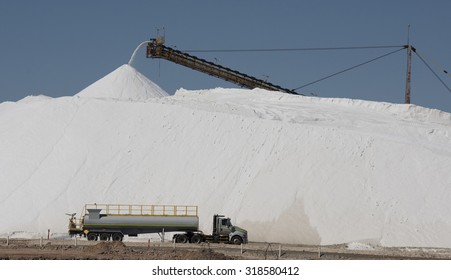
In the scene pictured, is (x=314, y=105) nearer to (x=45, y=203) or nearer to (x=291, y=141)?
(x=291, y=141)

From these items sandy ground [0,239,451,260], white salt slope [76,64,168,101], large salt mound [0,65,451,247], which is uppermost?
white salt slope [76,64,168,101]

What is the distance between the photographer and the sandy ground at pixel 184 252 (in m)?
35.1

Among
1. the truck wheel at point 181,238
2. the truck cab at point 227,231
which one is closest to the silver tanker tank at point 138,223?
the truck wheel at point 181,238

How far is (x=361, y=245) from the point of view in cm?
4403

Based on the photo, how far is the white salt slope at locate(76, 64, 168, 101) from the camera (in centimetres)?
7038

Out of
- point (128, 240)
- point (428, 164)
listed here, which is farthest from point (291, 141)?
point (128, 240)

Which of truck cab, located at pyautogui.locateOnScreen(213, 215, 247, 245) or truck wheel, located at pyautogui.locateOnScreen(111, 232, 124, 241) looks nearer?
truck wheel, located at pyautogui.locateOnScreen(111, 232, 124, 241)

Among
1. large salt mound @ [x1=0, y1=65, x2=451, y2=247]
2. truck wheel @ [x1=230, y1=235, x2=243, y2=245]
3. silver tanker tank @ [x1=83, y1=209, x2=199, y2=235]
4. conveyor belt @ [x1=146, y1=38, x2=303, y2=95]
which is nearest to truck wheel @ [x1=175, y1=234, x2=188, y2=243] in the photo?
silver tanker tank @ [x1=83, y1=209, x2=199, y2=235]

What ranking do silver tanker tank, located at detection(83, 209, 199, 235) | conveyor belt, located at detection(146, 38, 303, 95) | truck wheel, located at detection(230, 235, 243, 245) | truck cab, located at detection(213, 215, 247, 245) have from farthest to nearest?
conveyor belt, located at detection(146, 38, 303, 95) → truck cab, located at detection(213, 215, 247, 245) → truck wheel, located at detection(230, 235, 243, 245) → silver tanker tank, located at detection(83, 209, 199, 235)

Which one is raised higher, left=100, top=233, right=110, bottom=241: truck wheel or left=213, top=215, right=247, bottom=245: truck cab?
left=213, top=215, right=247, bottom=245: truck cab

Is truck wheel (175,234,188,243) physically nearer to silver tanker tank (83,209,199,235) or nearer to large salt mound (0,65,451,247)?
silver tanker tank (83,209,199,235)

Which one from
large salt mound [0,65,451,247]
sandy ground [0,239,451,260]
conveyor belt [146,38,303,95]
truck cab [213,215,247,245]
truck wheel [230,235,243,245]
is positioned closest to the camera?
sandy ground [0,239,451,260]

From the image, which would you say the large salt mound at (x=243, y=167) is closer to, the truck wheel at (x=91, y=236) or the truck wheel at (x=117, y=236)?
the truck wheel at (x=91, y=236)

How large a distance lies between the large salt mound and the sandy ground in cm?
302
